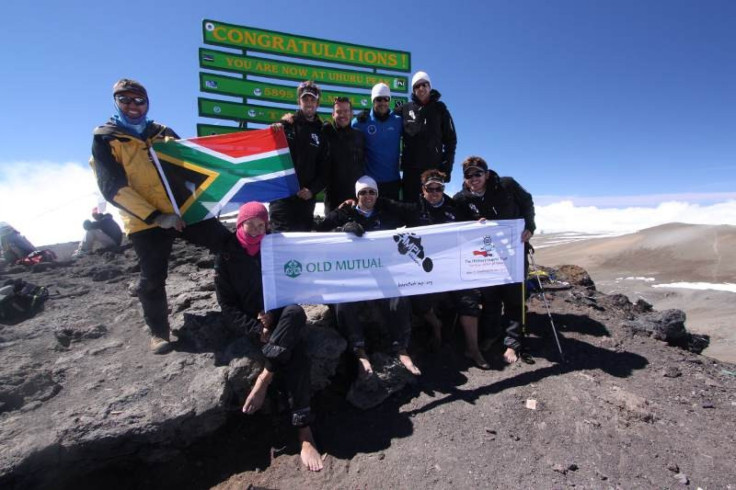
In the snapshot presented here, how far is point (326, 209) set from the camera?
21.0 ft

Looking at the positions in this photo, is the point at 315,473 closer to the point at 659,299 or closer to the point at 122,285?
the point at 122,285

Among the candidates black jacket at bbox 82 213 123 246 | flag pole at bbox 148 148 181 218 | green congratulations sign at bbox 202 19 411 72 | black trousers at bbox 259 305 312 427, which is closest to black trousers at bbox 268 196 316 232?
flag pole at bbox 148 148 181 218

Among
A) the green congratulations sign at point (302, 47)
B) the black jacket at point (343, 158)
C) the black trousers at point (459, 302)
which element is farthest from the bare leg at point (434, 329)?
Result: the green congratulations sign at point (302, 47)

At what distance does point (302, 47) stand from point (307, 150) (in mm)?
4728

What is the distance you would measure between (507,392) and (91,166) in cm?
617

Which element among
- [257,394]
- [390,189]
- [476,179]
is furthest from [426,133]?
[257,394]

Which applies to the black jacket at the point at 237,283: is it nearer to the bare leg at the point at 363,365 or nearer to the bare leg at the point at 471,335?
the bare leg at the point at 363,365

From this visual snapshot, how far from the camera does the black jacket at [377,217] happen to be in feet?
17.3

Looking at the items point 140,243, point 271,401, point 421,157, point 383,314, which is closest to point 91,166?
point 140,243

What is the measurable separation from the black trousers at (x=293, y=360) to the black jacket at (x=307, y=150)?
2487 mm

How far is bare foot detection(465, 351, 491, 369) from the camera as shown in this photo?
5406 millimetres

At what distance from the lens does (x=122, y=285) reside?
7.41m

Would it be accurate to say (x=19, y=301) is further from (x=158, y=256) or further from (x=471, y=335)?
(x=471, y=335)

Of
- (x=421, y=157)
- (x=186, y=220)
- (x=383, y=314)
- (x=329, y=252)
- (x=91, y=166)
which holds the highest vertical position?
(x=421, y=157)
